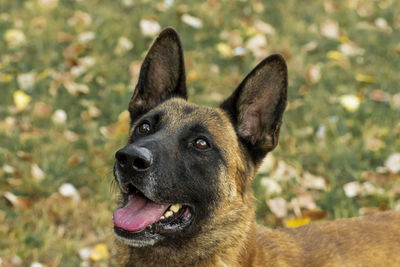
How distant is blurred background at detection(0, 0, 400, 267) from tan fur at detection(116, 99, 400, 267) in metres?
0.66

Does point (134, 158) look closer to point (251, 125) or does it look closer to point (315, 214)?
point (251, 125)

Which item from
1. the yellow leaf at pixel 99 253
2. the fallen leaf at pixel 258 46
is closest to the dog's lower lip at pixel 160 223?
the yellow leaf at pixel 99 253

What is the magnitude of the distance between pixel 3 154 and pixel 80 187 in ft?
2.57

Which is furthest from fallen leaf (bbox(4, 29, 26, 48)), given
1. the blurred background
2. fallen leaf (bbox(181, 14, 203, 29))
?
fallen leaf (bbox(181, 14, 203, 29))

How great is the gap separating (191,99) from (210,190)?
3.09 meters

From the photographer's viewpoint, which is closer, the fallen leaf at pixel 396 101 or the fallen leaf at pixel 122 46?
the fallen leaf at pixel 396 101

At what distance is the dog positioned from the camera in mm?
3018

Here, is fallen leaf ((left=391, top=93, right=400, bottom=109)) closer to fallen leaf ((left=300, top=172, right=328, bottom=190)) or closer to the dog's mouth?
fallen leaf ((left=300, top=172, right=328, bottom=190))

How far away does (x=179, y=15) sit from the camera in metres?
7.43

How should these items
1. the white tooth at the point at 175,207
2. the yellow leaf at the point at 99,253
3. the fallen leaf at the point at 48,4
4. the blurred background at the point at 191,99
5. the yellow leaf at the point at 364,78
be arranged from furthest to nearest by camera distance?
1. the fallen leaf at the point at 48,4
2. the yellow leaf at the point at 364,78
3. the blurred background at the point at 191,99
4. the yellow leaf at the point at 99,253
5. the white tooth at the point at 175,207

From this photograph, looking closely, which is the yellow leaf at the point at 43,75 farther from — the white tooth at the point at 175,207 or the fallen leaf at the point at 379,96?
the fallen leaf at the point at 379,96

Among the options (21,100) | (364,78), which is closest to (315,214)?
(364,78)

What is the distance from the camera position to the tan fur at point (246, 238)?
318 cm

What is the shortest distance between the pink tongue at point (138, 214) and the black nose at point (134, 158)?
0.97 feet
